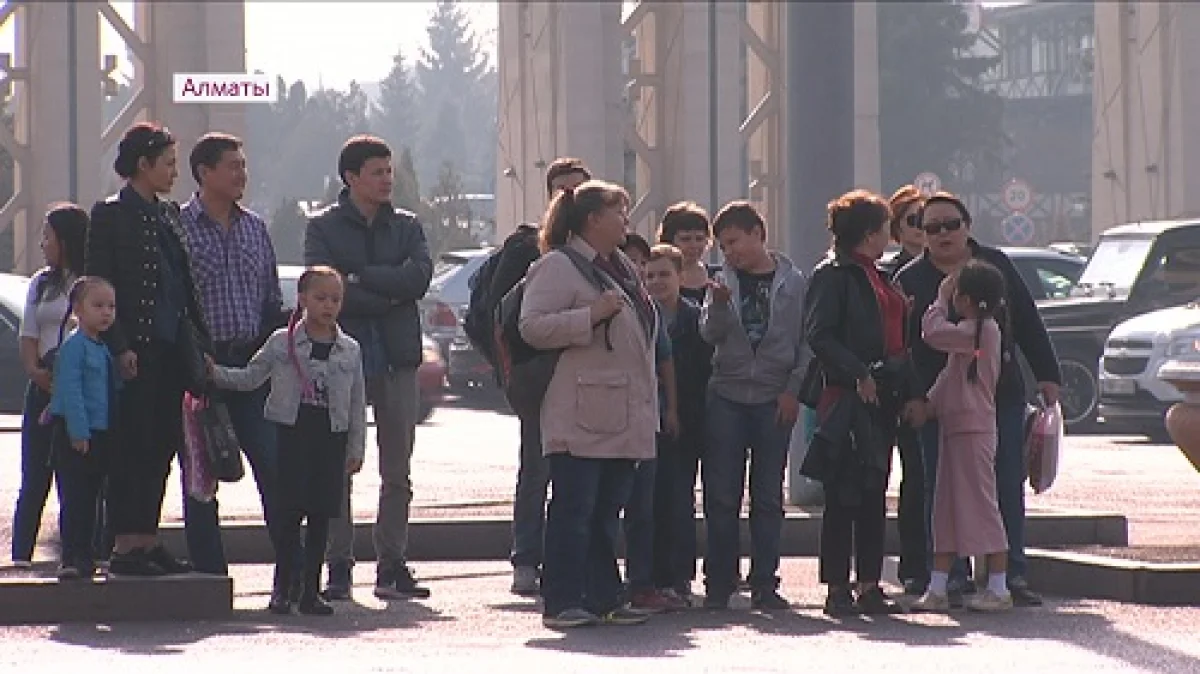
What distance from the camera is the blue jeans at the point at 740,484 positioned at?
39.2ft

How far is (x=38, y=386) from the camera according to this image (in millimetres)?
12734

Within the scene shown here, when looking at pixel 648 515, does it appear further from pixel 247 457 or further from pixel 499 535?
pixel 499 535

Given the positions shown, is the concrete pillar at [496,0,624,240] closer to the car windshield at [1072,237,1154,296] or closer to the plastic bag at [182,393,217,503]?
the car windshield at [1072,237,1154,296]

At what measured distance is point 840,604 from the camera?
1166cm

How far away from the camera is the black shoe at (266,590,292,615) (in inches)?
456

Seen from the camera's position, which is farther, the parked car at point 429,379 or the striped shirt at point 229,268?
the parked car at point 429,379

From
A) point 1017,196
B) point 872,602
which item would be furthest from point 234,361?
point 1017,196

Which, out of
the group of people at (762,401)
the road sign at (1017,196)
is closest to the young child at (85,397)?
the group of people at (762,401)

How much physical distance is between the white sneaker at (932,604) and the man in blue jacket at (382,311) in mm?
2083

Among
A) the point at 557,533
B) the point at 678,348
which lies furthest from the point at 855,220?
the point at 557,533

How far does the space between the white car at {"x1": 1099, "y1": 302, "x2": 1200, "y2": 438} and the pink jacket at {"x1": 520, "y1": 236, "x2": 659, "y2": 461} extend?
1293 cm

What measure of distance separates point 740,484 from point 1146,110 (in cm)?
3484

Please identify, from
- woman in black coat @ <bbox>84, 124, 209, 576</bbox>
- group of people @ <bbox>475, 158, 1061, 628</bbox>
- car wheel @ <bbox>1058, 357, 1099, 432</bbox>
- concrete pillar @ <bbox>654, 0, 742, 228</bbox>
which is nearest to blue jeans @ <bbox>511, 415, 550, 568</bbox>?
group of people @ <bbox>475, 158, 1061, 628</bbox>

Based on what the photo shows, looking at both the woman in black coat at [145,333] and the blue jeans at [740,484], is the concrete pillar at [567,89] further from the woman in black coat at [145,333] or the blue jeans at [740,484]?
the woman in black coat at [145,333]
